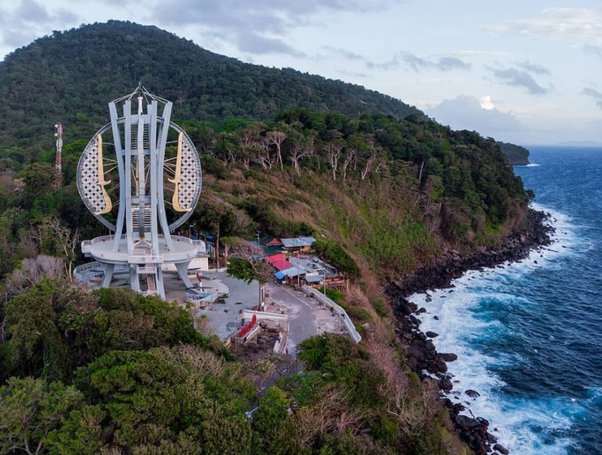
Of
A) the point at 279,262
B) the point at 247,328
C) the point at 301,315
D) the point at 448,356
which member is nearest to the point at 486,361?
the point at 448,356

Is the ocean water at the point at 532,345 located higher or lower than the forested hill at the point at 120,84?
lower

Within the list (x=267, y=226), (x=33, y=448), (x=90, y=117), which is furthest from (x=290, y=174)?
(x=90, y=117)

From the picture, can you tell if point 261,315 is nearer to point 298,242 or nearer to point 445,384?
point 445,384

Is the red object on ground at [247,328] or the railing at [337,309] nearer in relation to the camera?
the red object on ground at [247,328]

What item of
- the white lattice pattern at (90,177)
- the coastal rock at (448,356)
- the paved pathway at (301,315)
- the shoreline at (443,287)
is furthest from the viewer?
the coastal rock at (448,356)

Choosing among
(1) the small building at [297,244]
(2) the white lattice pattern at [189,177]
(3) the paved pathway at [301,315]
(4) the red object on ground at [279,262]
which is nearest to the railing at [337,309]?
(3) the paved pathway at [301,315]

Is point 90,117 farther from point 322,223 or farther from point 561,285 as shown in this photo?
point 561,285

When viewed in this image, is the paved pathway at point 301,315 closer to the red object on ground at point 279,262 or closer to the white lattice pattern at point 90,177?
the red object on ground at point 279,262
